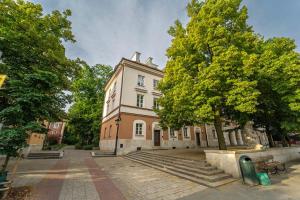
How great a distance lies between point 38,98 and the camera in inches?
221

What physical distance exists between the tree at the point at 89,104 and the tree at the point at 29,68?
63.5 ft

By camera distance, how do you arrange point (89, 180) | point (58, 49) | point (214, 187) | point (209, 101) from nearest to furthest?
point (214, 187) < point (89, 180) < point (209, 101) < point (58, 49)

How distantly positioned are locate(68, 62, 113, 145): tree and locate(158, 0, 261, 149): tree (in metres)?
22.1

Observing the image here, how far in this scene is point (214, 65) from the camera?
8039 mm

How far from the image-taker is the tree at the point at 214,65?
780 cm

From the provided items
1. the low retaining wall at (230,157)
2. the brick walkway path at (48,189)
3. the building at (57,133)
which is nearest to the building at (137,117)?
the brick walkway path at (48,189)

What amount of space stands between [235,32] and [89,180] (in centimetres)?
1229

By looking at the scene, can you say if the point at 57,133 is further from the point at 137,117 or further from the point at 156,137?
the point at 156,137

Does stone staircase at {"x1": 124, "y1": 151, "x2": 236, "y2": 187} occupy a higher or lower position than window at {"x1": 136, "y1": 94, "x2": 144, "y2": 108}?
lower

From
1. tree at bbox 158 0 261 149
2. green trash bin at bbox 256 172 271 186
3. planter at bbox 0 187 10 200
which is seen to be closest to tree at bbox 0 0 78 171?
planter at bbox 0 187 10 200

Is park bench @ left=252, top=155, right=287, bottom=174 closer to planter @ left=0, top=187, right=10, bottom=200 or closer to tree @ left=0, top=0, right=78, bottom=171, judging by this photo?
tree @ left=0, top=0, right=78, bottom=171

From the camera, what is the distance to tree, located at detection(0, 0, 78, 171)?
5340 mm

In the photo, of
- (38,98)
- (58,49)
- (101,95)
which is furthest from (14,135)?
(101,95)

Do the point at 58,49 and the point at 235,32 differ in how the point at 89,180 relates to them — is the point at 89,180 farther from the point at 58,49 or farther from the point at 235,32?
the point at 235,32
